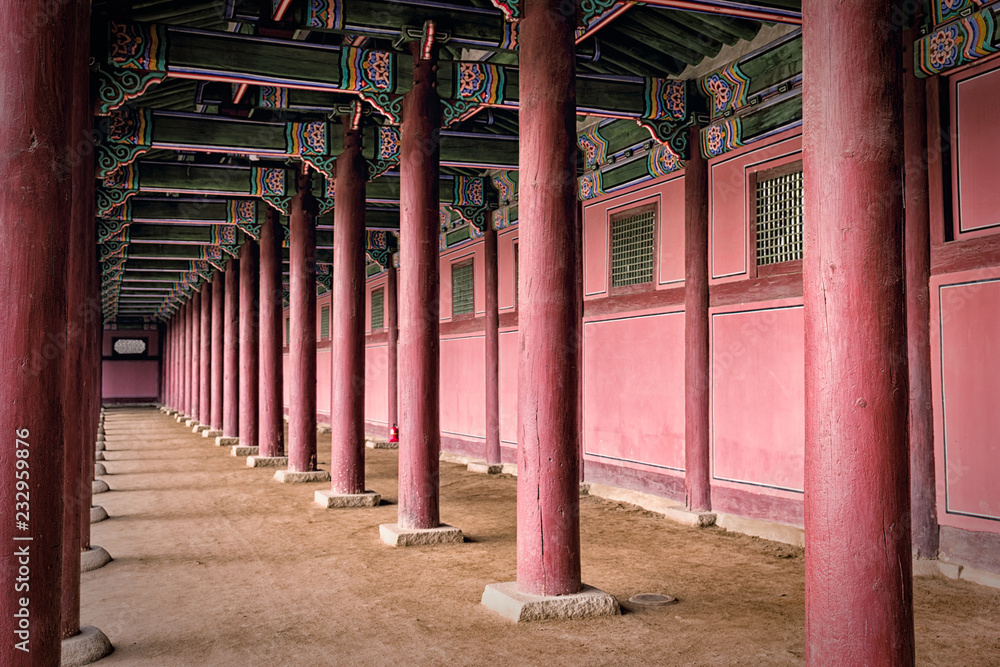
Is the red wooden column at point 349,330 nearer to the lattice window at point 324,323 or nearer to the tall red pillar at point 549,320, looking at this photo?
the tall red pillar at point 549,320

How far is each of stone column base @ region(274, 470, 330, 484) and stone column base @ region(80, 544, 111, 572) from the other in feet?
16.8

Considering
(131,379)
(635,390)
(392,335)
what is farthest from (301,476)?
(131,379)

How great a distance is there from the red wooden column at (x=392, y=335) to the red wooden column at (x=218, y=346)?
5.23m

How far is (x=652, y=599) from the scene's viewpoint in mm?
6223

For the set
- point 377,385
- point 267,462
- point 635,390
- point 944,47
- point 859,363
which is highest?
point 944,47

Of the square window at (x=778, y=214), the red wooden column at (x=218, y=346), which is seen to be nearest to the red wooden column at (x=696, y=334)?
the square window at (x=778, y=214)

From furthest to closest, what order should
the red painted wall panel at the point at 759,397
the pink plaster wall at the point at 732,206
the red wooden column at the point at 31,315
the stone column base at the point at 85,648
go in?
the pink plaster wall at the point at 732,206 → the red painted wall panel at the point at 759,397 → the stone column base at the point at 85,648 → the red wooden column at the point at 31,315

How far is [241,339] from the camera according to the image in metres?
18.5

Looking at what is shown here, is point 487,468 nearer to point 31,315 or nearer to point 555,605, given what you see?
point 555,605

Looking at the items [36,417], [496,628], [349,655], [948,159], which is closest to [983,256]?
[948,159]

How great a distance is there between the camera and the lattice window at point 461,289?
1628cm

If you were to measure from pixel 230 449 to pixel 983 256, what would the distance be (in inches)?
633

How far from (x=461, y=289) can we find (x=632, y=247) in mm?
5997

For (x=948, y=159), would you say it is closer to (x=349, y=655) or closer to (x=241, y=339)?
(x=349, y=655)
